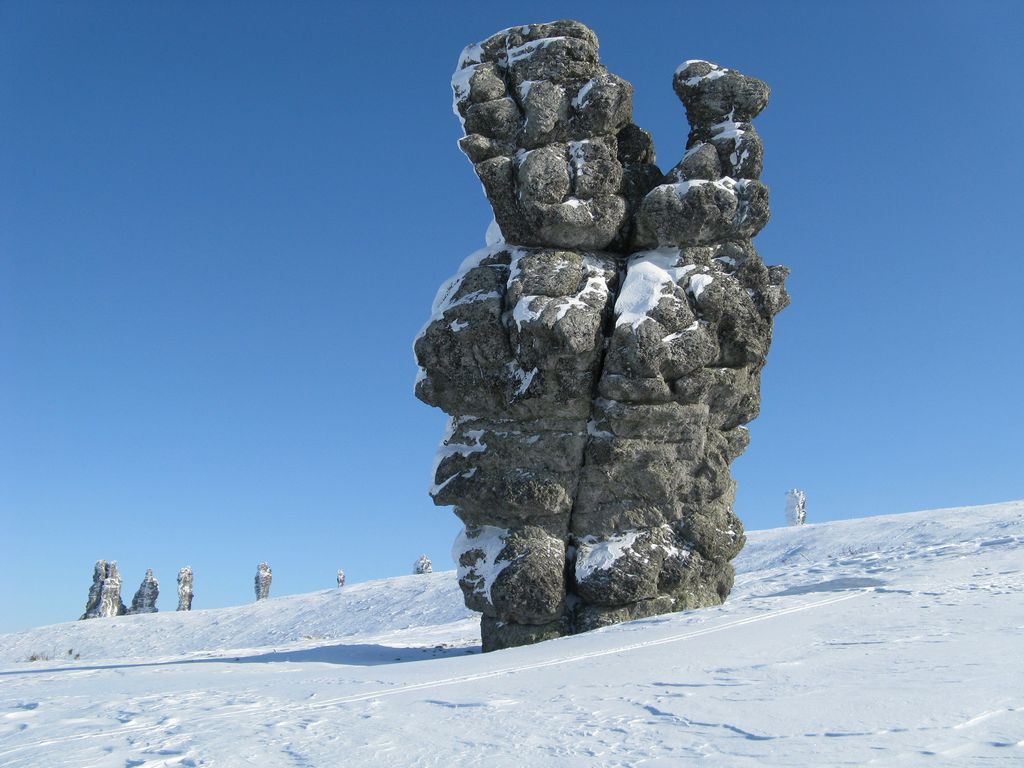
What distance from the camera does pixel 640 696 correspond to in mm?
8125

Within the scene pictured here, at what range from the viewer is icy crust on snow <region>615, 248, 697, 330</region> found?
1667 centimetres

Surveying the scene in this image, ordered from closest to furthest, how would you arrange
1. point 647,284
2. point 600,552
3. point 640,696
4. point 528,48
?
point 640,696 → point 600,552 → point 647,284 → point 528,48

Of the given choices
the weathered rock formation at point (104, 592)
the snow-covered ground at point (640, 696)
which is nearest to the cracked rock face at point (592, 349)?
the snow-covered ground at point (640, 696)

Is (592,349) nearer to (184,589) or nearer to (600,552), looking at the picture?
(600,552)

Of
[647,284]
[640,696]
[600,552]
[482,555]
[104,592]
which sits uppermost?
[647,284]

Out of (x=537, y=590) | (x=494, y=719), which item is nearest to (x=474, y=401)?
(x=537, y=590)

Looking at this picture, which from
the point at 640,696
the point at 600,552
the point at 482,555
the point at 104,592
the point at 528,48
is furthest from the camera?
the point at 104,592

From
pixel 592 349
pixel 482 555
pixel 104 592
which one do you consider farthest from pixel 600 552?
pixel 104 592

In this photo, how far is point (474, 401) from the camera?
1709 cm

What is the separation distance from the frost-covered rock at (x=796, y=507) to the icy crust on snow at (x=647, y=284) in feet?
134

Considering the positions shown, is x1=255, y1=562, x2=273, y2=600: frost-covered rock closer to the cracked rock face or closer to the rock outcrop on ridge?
the rock outcrop on ridge

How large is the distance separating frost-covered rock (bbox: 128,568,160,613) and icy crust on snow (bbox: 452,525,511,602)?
120ft

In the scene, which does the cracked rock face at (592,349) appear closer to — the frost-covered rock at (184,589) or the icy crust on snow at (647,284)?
the icy crust on snow at (647,284)

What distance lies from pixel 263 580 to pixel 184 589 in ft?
15.2
